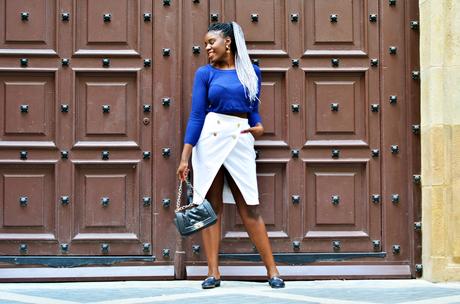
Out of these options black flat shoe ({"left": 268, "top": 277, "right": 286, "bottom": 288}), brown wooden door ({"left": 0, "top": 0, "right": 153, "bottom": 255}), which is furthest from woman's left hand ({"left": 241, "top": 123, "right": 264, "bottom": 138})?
black flat shoe ({"left": 268, "top": 277, "right": 286, "bottom": 288})

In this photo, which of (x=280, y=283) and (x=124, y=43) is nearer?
(x=280, y=283)

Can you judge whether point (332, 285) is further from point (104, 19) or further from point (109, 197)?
point (104, 19)

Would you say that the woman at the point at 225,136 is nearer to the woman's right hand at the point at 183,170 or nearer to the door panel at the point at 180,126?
the woman's right hand at the point at 183,170

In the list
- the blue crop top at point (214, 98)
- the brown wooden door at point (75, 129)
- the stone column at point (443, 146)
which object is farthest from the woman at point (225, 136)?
the stone column at point (443, 146)

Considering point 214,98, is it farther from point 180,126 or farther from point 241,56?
point 180,126

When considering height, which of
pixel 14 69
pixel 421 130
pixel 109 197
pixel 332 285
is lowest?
pixel 332 285

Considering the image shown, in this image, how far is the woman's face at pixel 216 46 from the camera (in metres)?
7.42

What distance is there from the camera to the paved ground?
6.79 metres

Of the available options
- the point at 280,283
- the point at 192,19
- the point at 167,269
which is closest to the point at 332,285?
the point at 280,283

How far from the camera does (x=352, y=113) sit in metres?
8.05

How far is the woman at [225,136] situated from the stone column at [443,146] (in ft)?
4.17

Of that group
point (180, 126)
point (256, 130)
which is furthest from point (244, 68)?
point (180, 126)

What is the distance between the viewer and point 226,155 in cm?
736

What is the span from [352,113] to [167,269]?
1.91 meters
